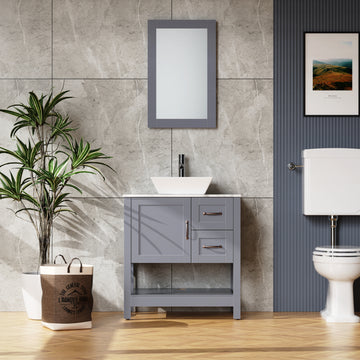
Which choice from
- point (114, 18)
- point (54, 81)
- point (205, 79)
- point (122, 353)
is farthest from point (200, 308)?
point (114, 18)

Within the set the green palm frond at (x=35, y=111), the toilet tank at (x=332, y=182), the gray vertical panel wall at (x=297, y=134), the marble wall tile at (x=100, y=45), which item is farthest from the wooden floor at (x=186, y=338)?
the marble wall tile at (x=100, y=45)

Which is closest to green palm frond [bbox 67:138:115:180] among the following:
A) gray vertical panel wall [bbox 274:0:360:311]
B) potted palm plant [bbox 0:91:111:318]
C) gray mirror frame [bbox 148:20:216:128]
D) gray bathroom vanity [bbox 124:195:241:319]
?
potted palm plant [bbox 0:91:111:318]

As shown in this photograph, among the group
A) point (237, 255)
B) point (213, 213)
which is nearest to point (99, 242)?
point (213, 213)

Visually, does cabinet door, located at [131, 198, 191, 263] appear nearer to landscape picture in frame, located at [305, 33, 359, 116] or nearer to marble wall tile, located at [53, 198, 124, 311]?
marble wall tile, located at [53, 198, 124, 311]

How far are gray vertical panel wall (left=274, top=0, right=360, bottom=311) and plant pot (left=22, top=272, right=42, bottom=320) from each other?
181 cm

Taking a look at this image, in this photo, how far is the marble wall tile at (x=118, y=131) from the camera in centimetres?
430

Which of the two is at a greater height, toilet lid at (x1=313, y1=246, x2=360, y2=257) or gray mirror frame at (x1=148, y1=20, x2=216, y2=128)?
gray mirror frame at (x1=148, y1=20, x2=216, y2=128)

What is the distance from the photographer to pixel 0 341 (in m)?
3.28

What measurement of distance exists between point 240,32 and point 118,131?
125 centimetres

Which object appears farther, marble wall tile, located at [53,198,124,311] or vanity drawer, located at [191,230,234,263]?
marble wall tile, located at [53,198,124,311]

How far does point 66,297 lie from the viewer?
354 centimetres

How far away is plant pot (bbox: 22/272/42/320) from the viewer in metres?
3.91

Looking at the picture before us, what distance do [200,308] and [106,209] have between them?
1.07 m

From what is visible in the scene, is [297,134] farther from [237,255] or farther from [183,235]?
[183,235]
